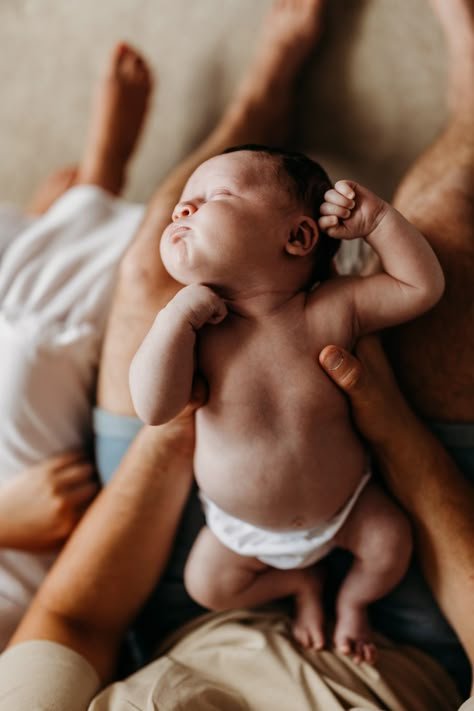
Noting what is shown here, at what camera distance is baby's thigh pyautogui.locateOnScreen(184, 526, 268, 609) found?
3.01 ft

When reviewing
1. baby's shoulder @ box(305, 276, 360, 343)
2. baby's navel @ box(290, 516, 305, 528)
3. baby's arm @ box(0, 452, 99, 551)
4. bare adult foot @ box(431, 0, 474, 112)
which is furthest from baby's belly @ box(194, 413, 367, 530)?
bare adult foot @ box(431, 0, 474, 112)

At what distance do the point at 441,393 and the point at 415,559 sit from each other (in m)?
0.24

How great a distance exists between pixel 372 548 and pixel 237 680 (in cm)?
25

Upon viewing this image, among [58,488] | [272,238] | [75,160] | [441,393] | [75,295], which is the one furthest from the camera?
Answer: [75,160]

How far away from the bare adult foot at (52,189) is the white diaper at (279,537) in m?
0.88

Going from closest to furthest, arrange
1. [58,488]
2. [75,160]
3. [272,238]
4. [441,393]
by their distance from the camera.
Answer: [272,238], [441,393], [58,488], [75,160]

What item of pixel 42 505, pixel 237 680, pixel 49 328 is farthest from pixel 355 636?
pixel 49 328

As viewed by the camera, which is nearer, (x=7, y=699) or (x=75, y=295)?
(x=7, y=699)

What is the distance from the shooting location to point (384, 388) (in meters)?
0.85

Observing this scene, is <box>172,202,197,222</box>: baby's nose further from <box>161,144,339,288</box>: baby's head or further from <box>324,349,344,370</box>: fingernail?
<box>324,349,344,370</box>: fingernail

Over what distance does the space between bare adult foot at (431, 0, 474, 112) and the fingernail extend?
0.61 metres

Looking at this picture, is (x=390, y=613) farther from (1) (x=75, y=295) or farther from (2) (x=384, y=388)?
(1) (x=75, y=295)

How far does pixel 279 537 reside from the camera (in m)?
0.87

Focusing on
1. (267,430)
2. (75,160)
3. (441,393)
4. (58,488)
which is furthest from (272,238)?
(75,160)
